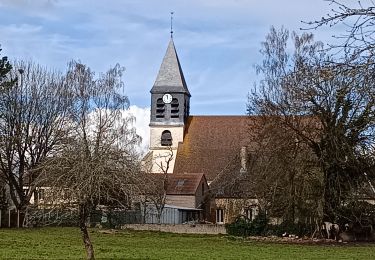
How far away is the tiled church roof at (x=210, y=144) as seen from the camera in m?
69.4

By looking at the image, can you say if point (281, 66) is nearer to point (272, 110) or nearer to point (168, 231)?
point (272, 110)

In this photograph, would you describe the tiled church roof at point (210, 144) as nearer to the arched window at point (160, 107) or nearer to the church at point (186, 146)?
the church at point (186, 146)

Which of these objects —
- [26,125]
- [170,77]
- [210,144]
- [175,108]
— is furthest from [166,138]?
[26,125]

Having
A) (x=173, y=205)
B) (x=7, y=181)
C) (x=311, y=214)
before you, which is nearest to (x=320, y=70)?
Result: (x=311, y=214)

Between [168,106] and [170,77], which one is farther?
[170,77]

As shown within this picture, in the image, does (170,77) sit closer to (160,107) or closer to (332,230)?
(160,107)

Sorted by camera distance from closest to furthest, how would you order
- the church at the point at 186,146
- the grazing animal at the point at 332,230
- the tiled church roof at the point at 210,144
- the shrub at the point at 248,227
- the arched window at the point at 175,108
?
the grazing animal at the point at 332,230
the shrub at the point at 248,227
the church at the point at 186,146
the tiled church roof at the point at 210,144
the arched window at the point at 175,108

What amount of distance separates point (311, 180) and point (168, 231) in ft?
43.5

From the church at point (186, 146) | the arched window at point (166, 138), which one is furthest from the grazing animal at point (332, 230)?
the arched window at point (166, 138)

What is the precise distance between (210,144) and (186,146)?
292 centimetres

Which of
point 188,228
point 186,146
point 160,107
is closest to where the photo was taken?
point 188,228

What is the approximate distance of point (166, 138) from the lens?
7600 cm

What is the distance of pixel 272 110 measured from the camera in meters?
38.0

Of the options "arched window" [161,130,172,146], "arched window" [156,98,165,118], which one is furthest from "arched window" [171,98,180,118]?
"arched window" [161,130,172,146]
